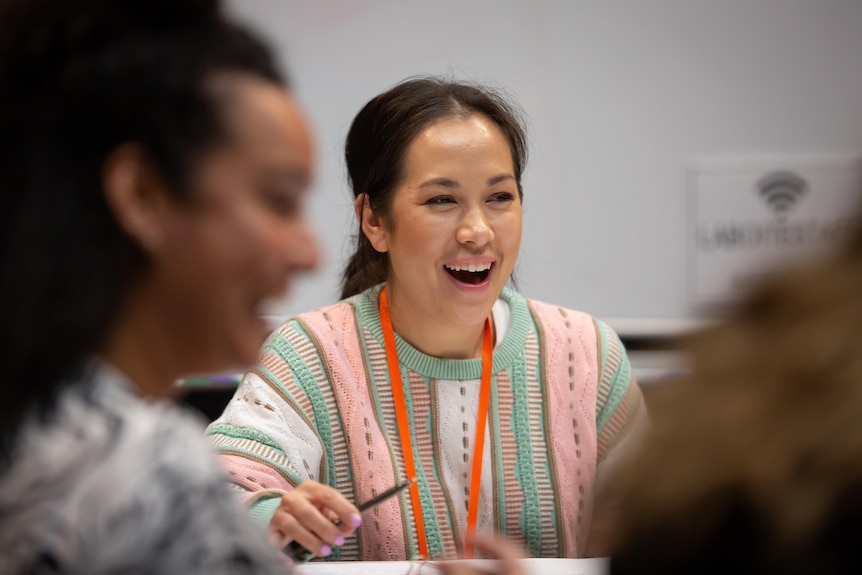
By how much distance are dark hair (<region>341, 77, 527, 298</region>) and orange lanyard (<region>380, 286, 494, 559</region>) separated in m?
0.25

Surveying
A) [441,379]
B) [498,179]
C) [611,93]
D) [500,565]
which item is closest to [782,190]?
[611,93]

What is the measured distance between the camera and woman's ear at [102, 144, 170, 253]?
781 mm

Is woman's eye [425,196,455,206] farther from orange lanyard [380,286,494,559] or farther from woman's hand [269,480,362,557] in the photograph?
woman's hand [269,480,362,557]

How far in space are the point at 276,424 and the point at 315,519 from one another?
0.37 meters

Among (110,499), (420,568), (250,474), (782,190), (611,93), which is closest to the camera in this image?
(110,499)

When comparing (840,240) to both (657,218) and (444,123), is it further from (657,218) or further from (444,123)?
(657,218)

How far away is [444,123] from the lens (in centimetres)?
195

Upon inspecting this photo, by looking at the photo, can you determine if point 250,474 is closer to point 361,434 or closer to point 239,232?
point 361,434

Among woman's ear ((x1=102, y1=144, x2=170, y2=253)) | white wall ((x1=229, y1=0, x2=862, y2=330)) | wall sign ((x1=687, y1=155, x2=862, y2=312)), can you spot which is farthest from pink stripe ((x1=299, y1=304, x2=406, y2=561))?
wall sign ((x1=687, y1=155, x2=862, y2=312))

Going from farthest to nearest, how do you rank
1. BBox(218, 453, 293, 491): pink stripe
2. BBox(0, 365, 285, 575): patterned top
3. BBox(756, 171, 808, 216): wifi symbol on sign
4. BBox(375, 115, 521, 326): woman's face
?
BBox(756, 171, 808, 216): wifi symbol on sign
BBox(375, 115, 521, 326): woman's face
BBox(218, 453, 293, 491): pink stripe
BBox(0, 365, 285, 575): patterned top

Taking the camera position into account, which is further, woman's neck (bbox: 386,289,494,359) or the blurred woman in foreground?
woman's neck (bbox: 386,289,494,359)

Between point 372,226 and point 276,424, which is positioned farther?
point 372,226

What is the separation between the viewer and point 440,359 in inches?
77.4

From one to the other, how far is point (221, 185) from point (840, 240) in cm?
47
